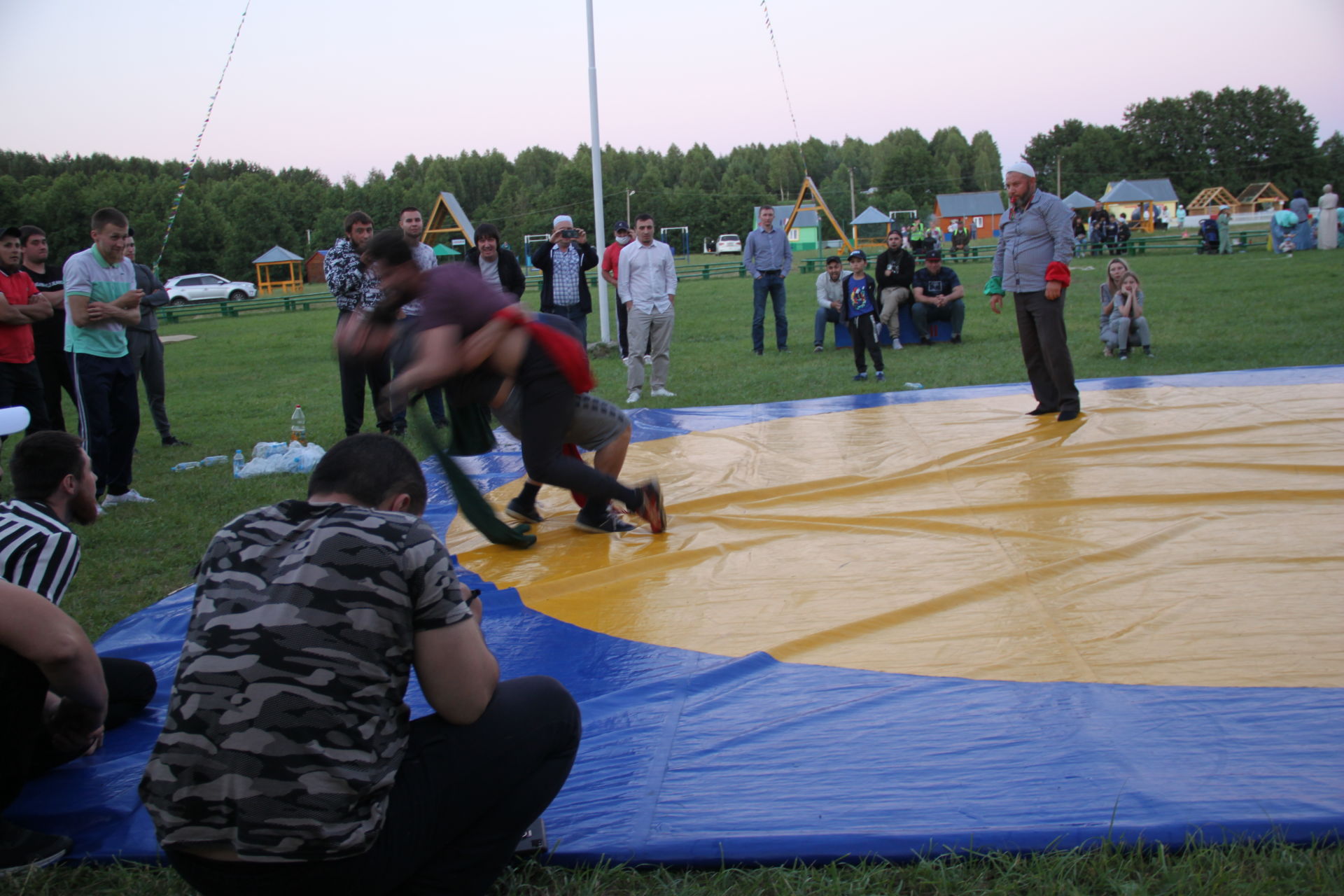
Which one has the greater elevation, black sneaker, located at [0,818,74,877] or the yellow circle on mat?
the yellow circle on mat

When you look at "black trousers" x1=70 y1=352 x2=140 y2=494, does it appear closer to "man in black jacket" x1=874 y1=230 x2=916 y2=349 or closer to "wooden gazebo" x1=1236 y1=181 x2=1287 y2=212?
"man in black jacket" x1=874 y1=230 x2=916 y2=349

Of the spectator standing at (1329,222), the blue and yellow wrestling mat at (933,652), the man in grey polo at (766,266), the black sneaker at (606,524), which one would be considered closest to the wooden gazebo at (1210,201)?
the spectator standing at (1329,222)

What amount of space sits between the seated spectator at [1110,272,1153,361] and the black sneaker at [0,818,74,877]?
927 centimetres

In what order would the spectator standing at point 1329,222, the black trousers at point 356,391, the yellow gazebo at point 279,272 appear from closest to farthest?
the black trousers at point 356,391 < the spectator standing at point 1329,222 < the yellow gazebo at point 279,272

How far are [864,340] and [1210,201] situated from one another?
6358cm

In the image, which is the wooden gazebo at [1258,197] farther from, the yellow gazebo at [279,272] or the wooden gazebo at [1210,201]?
the yellow gazebo at [279,272]

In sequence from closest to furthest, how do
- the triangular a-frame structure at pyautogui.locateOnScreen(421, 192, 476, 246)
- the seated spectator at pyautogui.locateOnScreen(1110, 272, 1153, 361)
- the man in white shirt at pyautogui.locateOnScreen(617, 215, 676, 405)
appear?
the man in white shirt at pyautogui.locateOnScreen(617, 215, 676, 405)
the seated spectator at pyautogui.locateOnScreen(1110, 272, 1153, 361)
the triangular a-frame structure at pyautogui.locateOnScreen(421, 192, 476, 246)

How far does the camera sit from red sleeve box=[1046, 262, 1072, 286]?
6367 millimetres

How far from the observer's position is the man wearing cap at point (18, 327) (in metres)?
5.95

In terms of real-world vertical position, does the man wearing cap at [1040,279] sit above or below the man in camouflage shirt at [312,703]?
above

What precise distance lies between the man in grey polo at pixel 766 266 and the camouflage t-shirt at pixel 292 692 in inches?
419

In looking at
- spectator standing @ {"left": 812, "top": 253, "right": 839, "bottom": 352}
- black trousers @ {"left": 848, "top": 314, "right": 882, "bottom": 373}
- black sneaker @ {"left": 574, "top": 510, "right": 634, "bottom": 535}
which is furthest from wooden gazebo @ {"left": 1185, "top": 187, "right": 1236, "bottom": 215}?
black sneaker @ {"left": 574, "top": 510, "right": 634, "bottom": 535}

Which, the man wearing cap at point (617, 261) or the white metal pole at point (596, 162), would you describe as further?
the white metal pole at point (596, 162)

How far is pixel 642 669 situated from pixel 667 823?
2.92 feet
